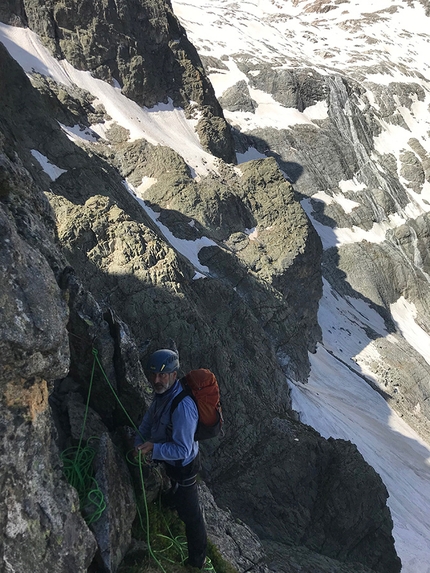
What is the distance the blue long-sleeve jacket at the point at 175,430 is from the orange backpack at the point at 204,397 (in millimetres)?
78

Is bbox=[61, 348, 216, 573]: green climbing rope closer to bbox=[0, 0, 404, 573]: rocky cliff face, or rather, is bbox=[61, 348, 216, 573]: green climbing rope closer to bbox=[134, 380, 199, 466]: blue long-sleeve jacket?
bbox=[0, 0, 404, 573]: rocky cliff face

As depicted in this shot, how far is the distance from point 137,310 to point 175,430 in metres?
15.3

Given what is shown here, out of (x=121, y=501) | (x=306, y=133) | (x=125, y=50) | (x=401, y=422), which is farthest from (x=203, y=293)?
(x=306, y=133)

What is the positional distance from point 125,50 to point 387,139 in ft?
229

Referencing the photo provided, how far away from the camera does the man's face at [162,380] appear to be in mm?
6199

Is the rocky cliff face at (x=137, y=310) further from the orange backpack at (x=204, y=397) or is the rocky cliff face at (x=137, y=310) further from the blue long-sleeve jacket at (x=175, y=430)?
the orange backpack at (x=204, y=397)

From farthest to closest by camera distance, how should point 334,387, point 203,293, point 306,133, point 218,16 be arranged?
point 218,16 < point 306,133 < point 334,387 < point 203,293

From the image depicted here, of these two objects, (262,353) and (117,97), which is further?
(117,97)

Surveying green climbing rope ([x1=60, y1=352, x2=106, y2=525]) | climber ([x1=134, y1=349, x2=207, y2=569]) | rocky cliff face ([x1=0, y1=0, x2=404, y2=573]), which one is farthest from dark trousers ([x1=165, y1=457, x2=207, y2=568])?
green climbing rope ([x1=60, y1=352, x2=106, y2=525])

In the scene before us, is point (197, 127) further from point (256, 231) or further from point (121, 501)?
point (121, 501)

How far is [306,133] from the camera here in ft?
296

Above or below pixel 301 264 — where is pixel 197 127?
above

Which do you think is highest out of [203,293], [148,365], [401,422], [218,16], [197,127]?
[218,16]

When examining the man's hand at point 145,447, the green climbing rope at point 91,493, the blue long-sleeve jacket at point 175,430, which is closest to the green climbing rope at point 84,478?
the green climbing rope at point 91,493
